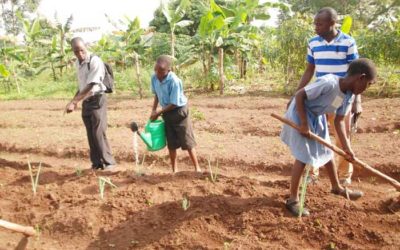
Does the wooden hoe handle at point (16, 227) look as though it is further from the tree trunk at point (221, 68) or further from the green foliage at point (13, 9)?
the green foliage at point (13, 9)

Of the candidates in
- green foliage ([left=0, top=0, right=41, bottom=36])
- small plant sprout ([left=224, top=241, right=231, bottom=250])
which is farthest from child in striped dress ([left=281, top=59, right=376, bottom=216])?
green foliage ([left=0, top=0, right=41, bottom=36])

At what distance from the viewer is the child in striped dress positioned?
3.07 meters

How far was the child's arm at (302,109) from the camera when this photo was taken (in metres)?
3.18

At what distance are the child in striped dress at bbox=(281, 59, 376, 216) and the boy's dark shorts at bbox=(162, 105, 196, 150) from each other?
153 centimetres

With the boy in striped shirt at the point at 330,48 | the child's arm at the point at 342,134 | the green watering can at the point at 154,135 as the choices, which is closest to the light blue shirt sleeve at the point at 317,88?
the child's arm at the point at 342,134

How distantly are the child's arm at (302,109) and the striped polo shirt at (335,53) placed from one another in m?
1.11

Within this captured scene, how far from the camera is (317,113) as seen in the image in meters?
3.38

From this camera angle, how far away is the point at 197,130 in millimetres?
7816

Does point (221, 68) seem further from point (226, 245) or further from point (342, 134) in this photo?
point (226, 245)

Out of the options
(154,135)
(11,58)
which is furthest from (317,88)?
(11,58)

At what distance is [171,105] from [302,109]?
6.04 ft

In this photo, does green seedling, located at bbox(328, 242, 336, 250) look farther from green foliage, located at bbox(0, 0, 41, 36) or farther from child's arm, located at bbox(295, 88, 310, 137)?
green foliage, located at bbox(0, 0, 41, 36)

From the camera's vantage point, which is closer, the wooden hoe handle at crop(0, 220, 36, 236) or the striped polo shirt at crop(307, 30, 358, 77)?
the wooden hoe handle at crop(0, 220, 36, 236)

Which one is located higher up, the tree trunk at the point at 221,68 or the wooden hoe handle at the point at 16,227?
the tree trunk at the point at 221,68
